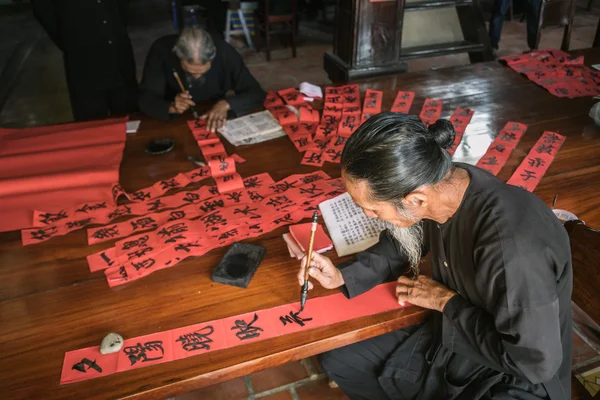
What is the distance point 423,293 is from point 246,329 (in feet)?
1.94

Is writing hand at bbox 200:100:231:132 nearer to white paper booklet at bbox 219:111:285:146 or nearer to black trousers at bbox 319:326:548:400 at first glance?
white paper booklet at bbox 219:111:285:146

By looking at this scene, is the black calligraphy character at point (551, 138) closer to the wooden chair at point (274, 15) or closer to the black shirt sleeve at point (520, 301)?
the black shirt sleeve at point (520, 301)

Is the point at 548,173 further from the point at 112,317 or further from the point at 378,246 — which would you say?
the point at 112,317

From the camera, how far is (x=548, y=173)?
2.24m

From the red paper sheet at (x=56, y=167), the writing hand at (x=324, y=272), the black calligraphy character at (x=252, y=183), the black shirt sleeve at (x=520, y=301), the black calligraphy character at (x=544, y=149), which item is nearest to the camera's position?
the black shirt sleeve at (x=520, y=301)

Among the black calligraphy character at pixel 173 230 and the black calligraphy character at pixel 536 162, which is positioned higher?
the black calligraphy character at pixel 536 162

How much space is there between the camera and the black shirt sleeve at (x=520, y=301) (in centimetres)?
121

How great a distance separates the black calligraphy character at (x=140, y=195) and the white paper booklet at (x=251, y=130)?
0.59m

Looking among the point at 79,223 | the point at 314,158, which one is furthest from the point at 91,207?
the point at 314,158

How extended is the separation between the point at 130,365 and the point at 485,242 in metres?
1.08

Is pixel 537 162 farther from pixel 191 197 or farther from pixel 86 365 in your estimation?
pixel 86 365

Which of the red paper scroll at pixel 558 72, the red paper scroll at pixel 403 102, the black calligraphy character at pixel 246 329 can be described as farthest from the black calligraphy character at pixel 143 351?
the red paper scroll at pixel 558 72

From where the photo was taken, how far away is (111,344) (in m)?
1.38

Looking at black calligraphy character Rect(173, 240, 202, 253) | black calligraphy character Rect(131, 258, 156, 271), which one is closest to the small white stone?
black calligraphy character Rect(131, 258, 156, 271)
